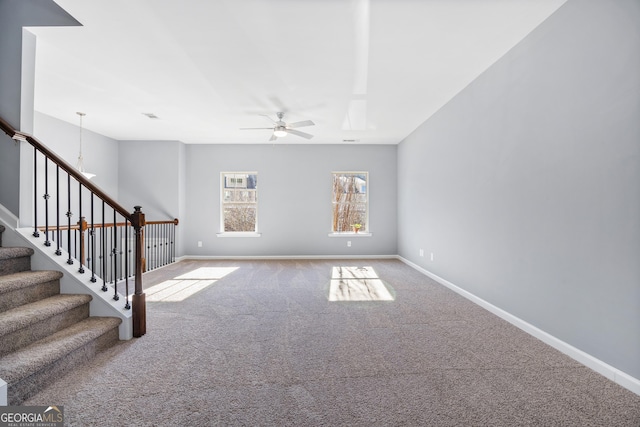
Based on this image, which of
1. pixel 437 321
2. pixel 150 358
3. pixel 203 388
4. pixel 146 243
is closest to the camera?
pixel 203 388

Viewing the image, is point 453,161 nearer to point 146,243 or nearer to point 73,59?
point 73,59

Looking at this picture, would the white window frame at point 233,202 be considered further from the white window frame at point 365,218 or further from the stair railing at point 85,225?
the white window frame at point 365,218

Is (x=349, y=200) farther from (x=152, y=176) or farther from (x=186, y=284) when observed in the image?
(x=152, y=176)

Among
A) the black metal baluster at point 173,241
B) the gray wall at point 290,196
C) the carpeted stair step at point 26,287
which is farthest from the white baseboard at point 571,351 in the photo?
the black metal baluster at point 173,241

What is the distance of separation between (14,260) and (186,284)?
232 centimetres

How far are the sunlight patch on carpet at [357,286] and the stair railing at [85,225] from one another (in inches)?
91.5

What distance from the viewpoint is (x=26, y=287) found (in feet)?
7.14

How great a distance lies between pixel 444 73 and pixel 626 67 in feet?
5.73

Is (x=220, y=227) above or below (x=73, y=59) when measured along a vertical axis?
below

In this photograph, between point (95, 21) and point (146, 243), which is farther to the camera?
point (146, 243)

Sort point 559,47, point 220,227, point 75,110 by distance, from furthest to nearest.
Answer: point 220,227 → point 75,110 → point 559,47

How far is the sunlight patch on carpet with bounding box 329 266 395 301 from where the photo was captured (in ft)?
12.6

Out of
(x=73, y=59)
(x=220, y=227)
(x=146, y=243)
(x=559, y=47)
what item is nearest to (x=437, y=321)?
(x=559, y=47)

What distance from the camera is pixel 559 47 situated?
235cm
